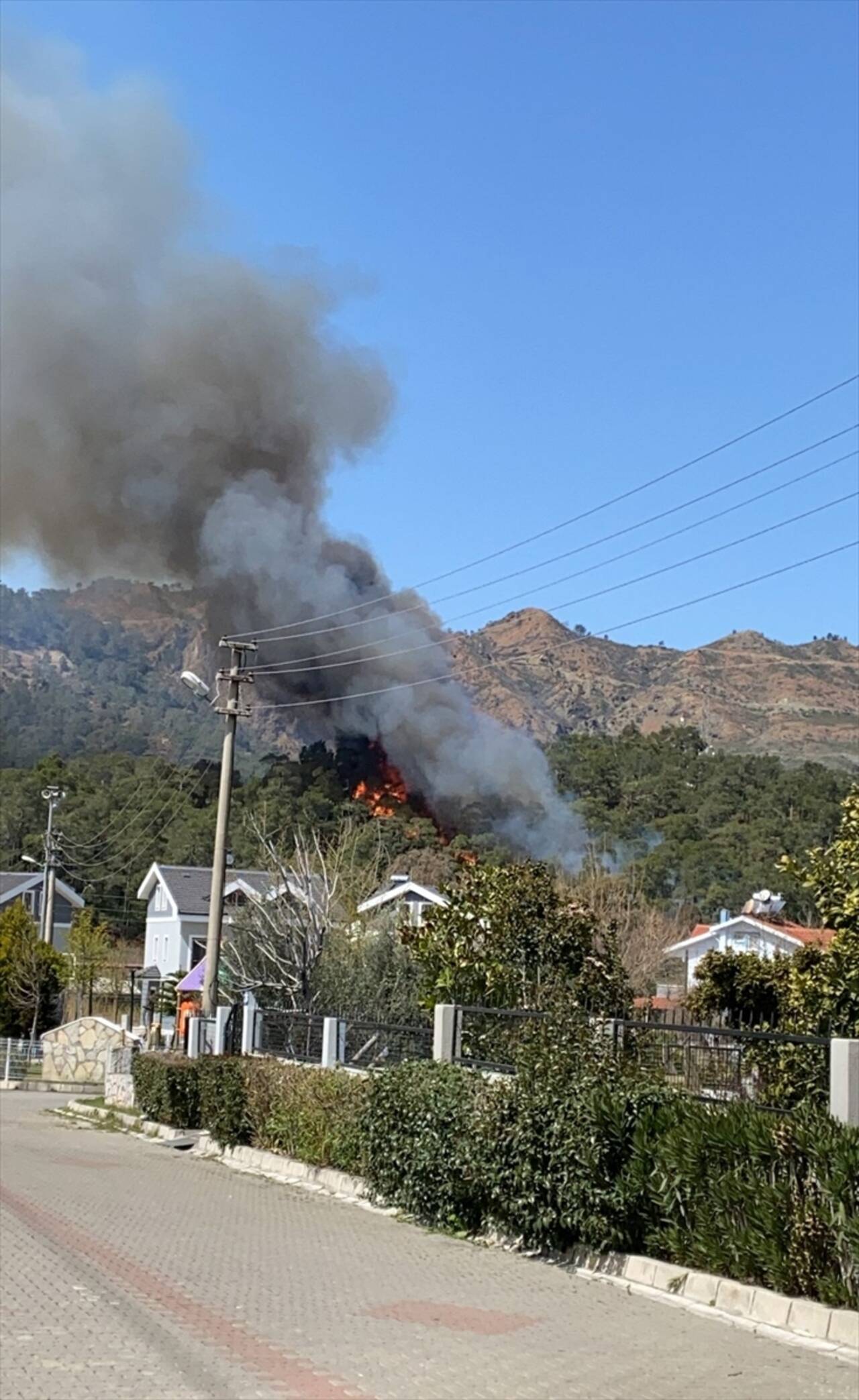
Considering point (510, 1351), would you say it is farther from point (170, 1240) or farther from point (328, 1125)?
point (328, 1125)

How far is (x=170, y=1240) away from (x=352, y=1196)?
9.91 feet

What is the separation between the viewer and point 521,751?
5841cm

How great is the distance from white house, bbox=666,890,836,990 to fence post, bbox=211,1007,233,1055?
21.0 metres

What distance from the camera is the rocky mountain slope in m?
102

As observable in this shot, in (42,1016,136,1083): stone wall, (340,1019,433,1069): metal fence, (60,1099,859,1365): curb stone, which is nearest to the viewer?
(60,1099,859,1365): curb stone

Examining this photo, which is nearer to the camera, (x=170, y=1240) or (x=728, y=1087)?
(x=728, y=1087)

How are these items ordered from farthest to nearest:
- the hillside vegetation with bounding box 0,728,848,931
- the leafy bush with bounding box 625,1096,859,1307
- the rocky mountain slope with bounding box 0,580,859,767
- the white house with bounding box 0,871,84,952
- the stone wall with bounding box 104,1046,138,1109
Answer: the rocky mountain slope with bounding box 0,580,859,767
the white house with bounding box 0,871,84,952
the hillside vegetation with bounding box 0,728,848,931
the stone wall with bounding box 104,1046,138,1109
the leafy bush with bounding box 625,1096,859,1307

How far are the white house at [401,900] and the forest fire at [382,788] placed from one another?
10418 millimetres

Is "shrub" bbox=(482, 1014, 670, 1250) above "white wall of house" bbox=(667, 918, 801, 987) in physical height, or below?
below

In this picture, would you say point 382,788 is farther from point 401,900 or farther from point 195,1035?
point 195,1035

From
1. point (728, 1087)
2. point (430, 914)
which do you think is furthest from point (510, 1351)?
point (430, 914)

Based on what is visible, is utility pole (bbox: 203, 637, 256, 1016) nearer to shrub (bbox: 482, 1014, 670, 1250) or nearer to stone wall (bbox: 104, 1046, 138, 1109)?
stone wall (bbox: 104, 1046, 138, 1109)

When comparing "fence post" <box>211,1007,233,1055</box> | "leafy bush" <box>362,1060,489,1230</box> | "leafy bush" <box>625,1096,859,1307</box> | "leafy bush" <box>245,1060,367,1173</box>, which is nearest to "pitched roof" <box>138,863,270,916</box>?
"fence post" <box>211,1007,233,1055</box>

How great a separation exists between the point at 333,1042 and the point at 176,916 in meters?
35.2
